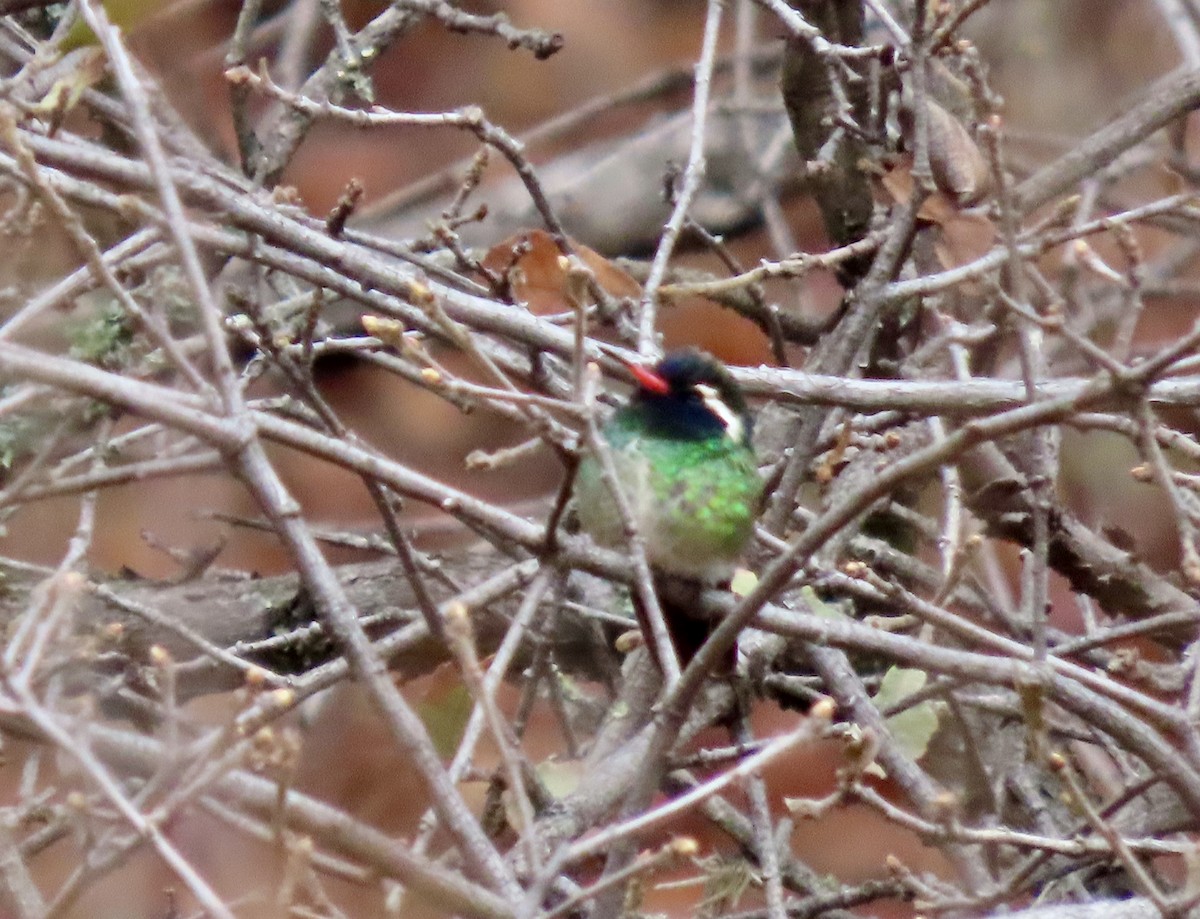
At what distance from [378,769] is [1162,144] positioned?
3.78 m

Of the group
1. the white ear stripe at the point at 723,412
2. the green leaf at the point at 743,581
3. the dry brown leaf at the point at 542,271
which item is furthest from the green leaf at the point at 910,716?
the dry brown leaf at the point at 542,271

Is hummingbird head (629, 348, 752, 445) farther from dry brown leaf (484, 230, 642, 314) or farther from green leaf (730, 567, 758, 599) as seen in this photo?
green leaf (730, 567, 758, 599)

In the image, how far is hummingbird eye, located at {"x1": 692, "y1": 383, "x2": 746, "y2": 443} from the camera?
2.85 meters

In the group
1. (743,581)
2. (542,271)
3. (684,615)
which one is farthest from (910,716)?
(542,271)

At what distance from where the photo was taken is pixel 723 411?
2.89 m

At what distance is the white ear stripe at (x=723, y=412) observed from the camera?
2848 mm

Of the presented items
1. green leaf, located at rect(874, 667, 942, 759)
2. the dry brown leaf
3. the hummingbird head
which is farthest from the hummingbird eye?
green leaf, located at rect(874, 667, 942, 759)

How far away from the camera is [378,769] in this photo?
317 centimetres

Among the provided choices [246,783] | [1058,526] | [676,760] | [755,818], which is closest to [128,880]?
[246,783]

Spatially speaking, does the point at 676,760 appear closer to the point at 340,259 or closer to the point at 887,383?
the point at 887,383

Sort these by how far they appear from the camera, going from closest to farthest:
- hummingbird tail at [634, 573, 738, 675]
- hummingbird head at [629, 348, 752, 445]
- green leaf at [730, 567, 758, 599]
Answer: hummingbird tail at [634, 573, 738, 675], hummingbird head at [629, 348, 752, 445], green leaf at [730, 567, 758, 599]

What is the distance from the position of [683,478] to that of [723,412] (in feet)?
0.60

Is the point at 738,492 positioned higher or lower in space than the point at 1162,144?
lower

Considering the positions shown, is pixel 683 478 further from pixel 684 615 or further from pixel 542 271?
pixel 542 271
